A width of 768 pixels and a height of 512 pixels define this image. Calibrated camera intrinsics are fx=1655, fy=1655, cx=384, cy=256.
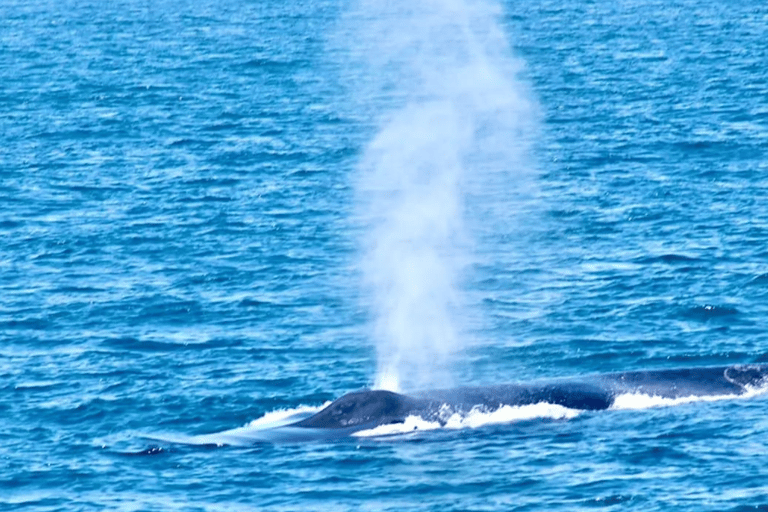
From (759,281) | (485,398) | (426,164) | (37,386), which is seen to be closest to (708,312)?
(759,281)

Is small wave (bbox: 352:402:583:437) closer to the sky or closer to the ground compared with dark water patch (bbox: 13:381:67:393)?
closer to the ground

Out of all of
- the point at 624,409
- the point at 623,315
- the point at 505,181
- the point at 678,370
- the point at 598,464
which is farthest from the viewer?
the point at 505,181

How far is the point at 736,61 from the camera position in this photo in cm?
12300

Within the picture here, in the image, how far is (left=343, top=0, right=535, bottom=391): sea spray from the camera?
219ft

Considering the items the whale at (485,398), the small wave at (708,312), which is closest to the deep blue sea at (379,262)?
the small wave at (708,312)

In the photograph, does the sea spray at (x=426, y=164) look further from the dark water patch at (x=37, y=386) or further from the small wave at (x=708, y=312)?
the dark water patch at (x=37, y=386)

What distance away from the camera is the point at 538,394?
5350cm

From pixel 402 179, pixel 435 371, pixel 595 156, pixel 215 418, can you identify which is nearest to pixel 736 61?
pixel 595 156

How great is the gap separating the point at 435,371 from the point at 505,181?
3055cm

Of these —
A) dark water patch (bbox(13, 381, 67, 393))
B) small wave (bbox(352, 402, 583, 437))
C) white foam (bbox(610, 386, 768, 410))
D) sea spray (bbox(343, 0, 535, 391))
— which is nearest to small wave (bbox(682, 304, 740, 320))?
sea spray (bbox(343, 0, 535, 391))

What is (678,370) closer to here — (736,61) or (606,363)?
(606,363)

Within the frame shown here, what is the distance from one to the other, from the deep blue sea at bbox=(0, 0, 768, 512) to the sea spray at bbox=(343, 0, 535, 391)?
10.7 inches

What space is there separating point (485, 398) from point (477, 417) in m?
1.35

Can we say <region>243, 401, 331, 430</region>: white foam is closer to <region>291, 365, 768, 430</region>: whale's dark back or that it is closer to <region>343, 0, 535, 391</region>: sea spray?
<region>291, 365, 768, 430</region>: whale's dark back
